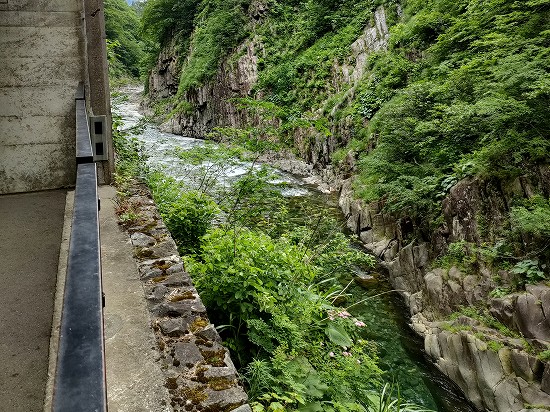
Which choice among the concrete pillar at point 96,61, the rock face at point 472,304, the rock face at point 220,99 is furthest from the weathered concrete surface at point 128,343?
the rock face at point 220,99

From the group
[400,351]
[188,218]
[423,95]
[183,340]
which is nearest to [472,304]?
[400,351]

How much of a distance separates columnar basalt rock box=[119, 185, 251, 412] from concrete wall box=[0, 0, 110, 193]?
1.65m

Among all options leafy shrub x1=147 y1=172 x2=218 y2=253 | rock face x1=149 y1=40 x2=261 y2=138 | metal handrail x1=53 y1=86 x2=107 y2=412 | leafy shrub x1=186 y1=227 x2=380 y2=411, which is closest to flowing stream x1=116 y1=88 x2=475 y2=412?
leafy shrub x1=147 y1=172 x2=218 y2=253

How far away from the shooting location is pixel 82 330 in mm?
939

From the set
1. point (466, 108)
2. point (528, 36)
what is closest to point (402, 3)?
point (528, 36)

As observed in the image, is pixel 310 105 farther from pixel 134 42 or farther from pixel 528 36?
pixel 134 42

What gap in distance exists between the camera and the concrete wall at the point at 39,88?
14.6ft

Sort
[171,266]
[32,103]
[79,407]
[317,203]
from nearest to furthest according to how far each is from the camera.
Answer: [79,407]
[171,266]
[32,103]
[317,203]

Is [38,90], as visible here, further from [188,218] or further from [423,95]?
[423,95]

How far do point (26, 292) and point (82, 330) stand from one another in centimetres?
227

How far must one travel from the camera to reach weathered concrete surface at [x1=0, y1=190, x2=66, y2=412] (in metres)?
2.02

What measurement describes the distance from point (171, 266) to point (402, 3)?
2107 cm

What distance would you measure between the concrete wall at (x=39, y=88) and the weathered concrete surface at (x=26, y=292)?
1.39 feet

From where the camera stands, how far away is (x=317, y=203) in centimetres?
1512
